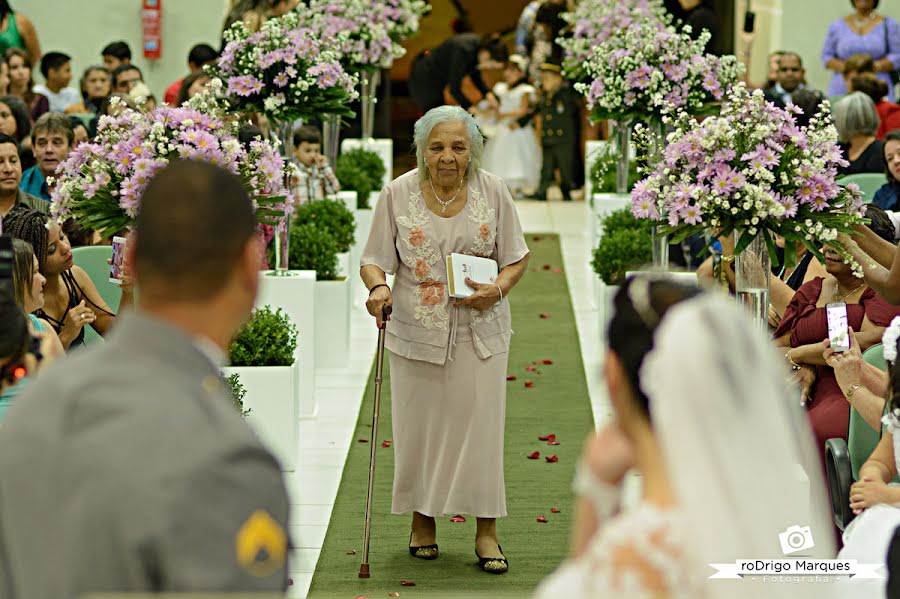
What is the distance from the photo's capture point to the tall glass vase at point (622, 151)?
31.8ft

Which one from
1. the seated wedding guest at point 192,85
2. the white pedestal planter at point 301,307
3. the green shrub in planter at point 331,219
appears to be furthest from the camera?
the green shrub in planter at point 331,219

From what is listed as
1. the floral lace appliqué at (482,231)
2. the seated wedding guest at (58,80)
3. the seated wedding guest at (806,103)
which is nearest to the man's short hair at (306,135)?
the seated wedding guest at (806,103)

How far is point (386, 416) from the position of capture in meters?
7.87

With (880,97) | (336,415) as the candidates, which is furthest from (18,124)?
(880,97)

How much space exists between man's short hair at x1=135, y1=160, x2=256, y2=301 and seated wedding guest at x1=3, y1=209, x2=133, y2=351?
12.5ft

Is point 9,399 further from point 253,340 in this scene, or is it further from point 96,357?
point 253,340

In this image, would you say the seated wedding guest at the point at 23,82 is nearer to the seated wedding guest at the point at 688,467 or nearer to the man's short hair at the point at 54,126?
the man's short hair at the point at 54,126

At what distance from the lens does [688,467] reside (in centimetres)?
183

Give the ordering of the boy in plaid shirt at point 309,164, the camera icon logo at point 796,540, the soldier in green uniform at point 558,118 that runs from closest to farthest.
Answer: the camera icon logo at point 796,540 → the boy in plaid shirt at point 309,164 → the soldier in green uniform at point 558,118

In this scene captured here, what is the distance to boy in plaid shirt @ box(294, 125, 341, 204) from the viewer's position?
10039 millimetres

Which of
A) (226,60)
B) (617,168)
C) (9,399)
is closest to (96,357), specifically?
(9,399)

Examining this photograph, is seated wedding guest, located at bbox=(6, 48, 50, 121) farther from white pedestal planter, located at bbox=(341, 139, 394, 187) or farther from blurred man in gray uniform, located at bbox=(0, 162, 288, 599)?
blurred man in gray uniform, located at bbox=(0, 162, 288, 599)

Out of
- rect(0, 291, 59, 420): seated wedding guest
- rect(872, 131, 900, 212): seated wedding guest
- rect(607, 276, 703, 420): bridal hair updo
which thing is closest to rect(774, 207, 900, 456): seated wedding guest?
rect(872, 131, 900, 212): seated wedding guest

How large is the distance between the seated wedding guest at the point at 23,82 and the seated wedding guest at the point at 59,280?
5719 mm
